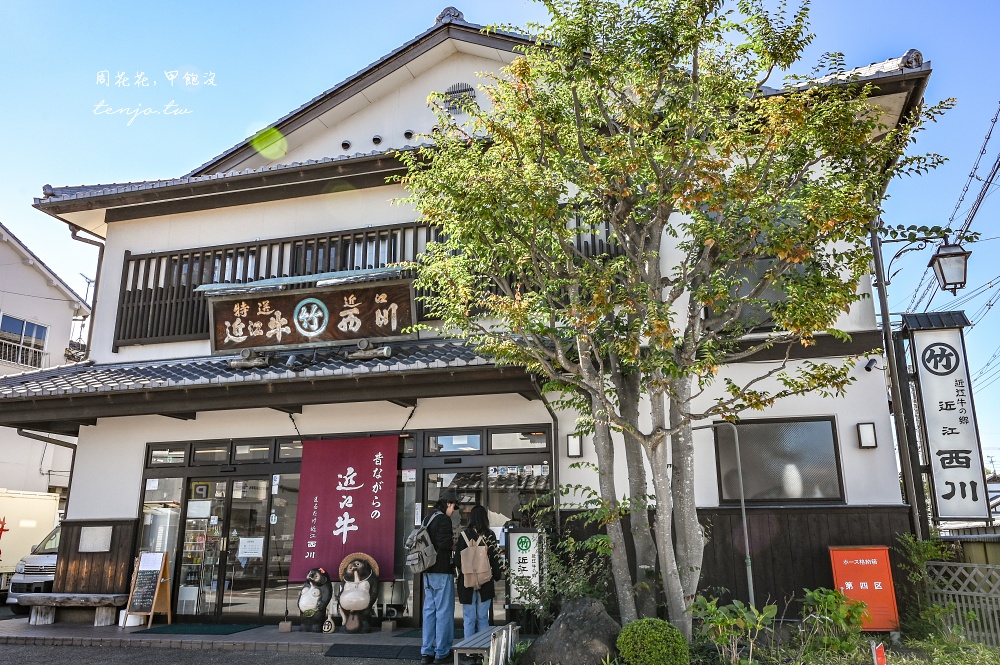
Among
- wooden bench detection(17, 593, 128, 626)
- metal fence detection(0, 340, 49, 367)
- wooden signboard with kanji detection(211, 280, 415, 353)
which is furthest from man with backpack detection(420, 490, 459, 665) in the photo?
metal fence detection(0, 340, 49, 367)

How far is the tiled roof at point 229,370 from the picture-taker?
922 cm

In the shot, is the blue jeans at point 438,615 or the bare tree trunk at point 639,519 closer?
the bare tree trunk at point 639,519

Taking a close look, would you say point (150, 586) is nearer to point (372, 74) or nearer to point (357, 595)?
point (357, 595)

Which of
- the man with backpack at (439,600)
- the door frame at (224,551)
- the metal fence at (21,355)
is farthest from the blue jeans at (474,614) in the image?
the metal fence at (21,355)

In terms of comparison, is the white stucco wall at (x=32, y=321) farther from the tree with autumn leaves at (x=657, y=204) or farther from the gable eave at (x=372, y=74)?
the tree with autumn leaves at (x=657, y=204)

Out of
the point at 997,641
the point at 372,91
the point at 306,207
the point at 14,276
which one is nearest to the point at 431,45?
the point at 372,91

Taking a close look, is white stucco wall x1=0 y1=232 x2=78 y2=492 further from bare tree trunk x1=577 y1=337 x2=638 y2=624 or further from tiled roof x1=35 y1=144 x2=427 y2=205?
bare tree trunk x1=577 y1=337 x2=638 y2=624

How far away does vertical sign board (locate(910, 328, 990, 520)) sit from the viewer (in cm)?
856

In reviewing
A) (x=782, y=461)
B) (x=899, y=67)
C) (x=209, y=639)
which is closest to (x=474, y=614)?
(x=209, y=639)

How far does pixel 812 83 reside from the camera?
297 inches

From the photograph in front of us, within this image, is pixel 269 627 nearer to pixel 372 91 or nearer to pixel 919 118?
pixel 372 91

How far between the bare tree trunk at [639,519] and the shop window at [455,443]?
10.1 ft

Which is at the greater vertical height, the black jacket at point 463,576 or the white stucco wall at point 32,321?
the white stucco wall at point 32,321

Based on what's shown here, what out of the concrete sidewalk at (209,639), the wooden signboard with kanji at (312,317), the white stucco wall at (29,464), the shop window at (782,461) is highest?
the wooden signboard with kanji at (312,317)
